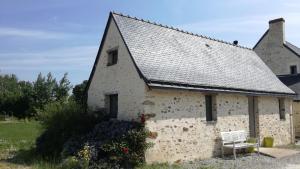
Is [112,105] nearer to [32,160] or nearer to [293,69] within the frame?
[32,160]

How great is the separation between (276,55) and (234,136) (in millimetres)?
17608

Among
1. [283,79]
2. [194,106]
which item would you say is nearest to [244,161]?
[194,106]

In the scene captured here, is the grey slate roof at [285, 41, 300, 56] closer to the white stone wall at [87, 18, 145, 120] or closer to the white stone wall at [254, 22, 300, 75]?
the white stone wall at [254, 22, 300, 75]

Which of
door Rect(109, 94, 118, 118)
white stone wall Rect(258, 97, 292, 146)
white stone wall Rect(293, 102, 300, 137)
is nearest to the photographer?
door Rect(109, 94, 118, 118)

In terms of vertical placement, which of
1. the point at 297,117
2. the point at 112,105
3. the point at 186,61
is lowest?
the point at 297,117

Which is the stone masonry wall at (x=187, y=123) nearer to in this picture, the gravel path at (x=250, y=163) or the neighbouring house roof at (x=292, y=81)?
the gravel path at (x=250, y=163)

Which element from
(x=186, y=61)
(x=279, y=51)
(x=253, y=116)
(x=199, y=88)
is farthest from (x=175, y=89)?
(x=279, y=51)

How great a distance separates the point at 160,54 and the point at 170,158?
417 cm

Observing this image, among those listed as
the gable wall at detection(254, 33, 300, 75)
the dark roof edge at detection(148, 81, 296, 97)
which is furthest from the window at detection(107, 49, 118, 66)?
the gable wall at detection(254, 33, 300, 75)

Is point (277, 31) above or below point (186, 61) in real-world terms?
above

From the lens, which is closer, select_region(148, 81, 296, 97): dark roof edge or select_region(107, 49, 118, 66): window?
select_region(148, 81, 296, 97): dark roof edge

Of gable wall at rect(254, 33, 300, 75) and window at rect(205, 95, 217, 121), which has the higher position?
gable wall at rect(254, 33, 300, 75)

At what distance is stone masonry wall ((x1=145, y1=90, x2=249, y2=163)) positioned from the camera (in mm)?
12227

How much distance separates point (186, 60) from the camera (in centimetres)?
1498
